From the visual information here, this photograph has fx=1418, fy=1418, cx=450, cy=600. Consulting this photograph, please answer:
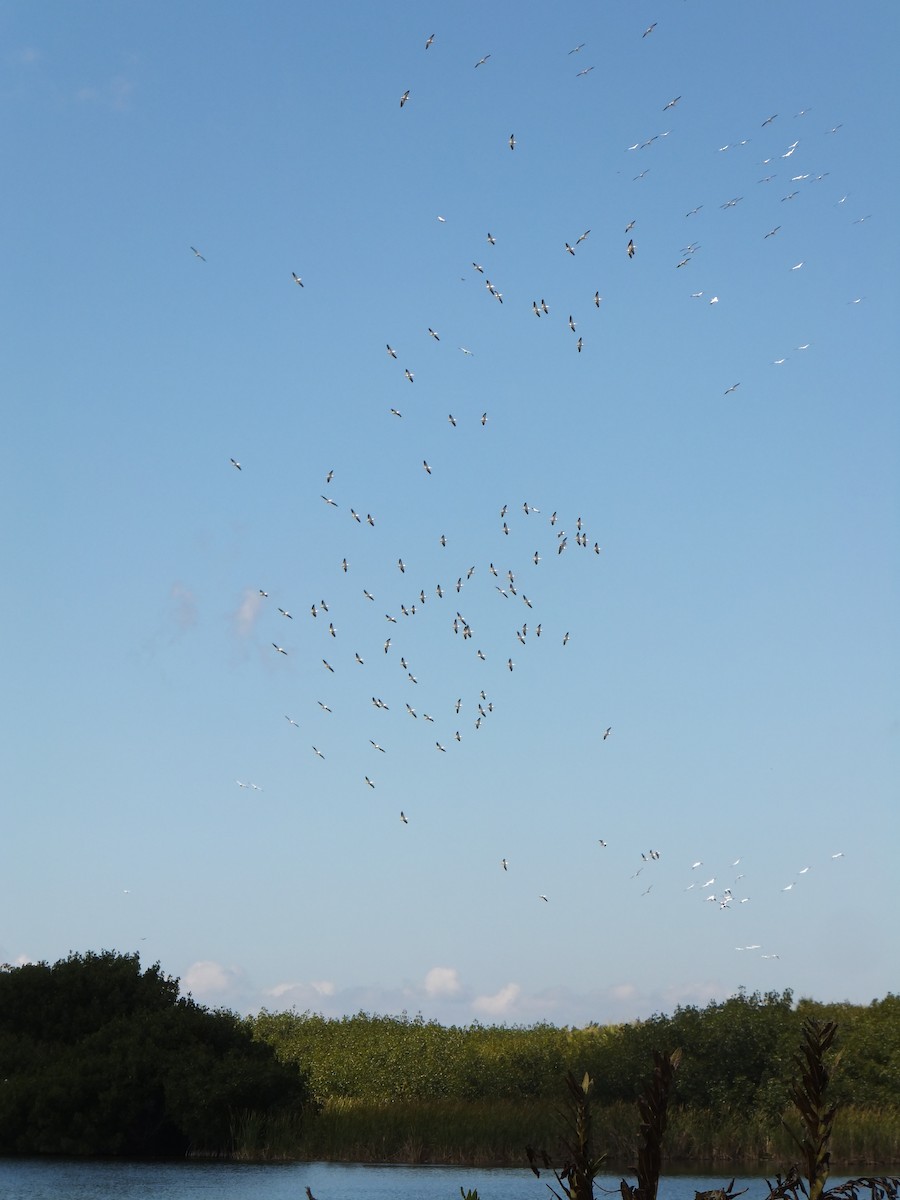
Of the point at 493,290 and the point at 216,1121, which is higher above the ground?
the point at 493,290

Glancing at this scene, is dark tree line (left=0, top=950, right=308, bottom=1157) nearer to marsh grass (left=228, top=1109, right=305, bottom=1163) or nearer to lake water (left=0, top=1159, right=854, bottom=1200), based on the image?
marsh grass (left=228, top=1109, right=305, bottom=1163)

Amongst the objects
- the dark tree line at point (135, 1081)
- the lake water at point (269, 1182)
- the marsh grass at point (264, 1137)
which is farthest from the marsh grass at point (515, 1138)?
the dark tree line at point (135, 1081)

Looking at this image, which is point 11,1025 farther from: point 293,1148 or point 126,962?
point 293,1148

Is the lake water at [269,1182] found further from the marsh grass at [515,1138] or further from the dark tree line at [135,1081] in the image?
the dark tree line at [135,1081]

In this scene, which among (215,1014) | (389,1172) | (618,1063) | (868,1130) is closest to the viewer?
(389,1172)

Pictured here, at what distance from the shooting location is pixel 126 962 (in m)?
69.2

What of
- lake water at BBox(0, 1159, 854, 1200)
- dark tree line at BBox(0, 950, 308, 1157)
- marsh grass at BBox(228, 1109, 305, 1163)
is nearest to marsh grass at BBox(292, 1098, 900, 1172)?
marsh grass at BBox(228, 1109, 305, 1163)

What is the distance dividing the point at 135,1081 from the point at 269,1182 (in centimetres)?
1254

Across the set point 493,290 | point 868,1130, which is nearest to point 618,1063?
point 868,1130

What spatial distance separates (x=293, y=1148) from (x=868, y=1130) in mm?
23236

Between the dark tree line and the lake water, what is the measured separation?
102 inches

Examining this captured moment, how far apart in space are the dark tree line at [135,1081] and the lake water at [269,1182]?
2.60m

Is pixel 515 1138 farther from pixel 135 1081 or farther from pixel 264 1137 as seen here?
pixel 135 1081

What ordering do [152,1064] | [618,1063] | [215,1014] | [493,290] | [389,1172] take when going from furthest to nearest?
[618,1063], [215,1014], [152,1064], [389,1172], [493,290]
